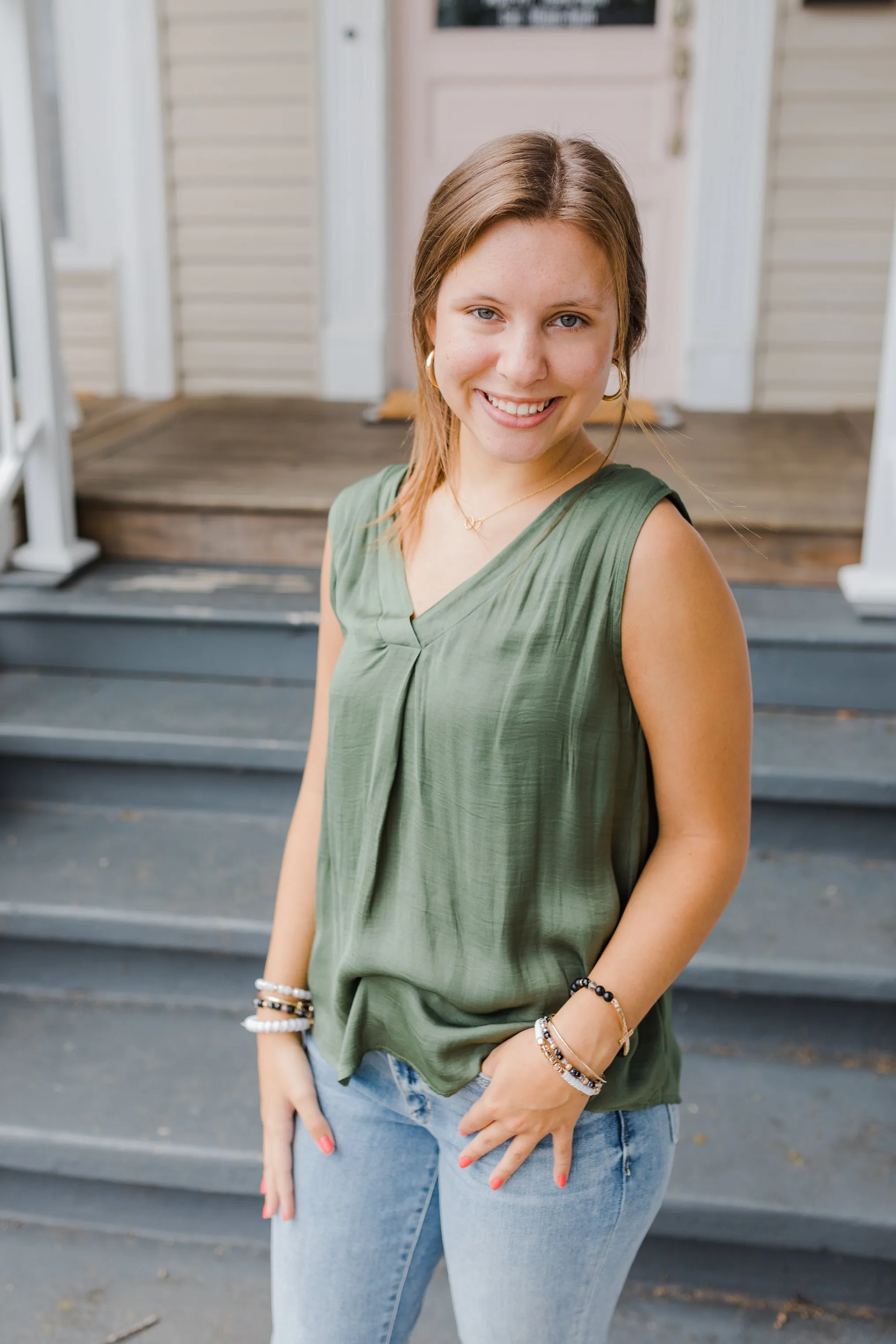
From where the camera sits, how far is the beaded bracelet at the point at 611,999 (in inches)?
36.4

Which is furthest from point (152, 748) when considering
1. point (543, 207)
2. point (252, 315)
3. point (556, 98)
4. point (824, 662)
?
point (556, 98)

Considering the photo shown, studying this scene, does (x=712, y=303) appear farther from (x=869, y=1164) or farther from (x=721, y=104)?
(x=869, y=1164)

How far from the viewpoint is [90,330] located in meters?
4.54

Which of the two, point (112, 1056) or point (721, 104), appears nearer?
point (112, 1056)

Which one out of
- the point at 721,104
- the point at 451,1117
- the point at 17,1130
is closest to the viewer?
the point at 451,1117

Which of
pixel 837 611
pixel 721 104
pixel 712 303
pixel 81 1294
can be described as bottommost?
pixel 81 1294

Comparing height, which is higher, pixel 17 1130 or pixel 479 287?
pixel 479 287

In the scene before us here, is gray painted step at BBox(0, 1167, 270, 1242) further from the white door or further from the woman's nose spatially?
the white door

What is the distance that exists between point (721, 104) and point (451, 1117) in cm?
391

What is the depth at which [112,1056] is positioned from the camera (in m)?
2.02

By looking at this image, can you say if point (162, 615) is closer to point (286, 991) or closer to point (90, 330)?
point (286, 991)

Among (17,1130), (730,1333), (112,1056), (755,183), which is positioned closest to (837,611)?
A: (730,1333)

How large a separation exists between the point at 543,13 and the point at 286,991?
398 cm

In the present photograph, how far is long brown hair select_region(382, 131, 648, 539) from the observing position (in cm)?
84
